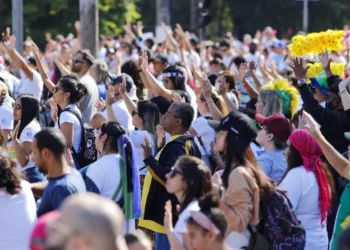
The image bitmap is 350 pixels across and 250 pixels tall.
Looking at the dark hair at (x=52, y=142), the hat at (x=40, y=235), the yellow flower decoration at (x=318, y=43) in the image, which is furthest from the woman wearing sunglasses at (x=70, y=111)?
Result: the hat at (x=40, y=235)

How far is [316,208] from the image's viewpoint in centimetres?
715

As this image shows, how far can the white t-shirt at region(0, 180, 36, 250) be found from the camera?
20.0 feet

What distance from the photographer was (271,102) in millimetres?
9609

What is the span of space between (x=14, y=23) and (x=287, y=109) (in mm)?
7802

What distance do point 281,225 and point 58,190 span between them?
4.88 feet

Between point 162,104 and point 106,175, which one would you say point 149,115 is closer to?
point 162,104

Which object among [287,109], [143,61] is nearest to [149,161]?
[287,109]

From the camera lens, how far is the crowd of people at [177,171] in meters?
5.37

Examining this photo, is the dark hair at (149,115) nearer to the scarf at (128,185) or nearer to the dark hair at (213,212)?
the scarf at (128,185)

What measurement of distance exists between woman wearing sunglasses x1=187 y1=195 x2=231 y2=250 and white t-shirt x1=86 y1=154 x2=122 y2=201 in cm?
221

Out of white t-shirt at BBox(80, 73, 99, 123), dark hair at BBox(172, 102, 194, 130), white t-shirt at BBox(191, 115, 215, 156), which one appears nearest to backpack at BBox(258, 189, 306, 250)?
dark hair at BBox(172, 102, 194, 130)

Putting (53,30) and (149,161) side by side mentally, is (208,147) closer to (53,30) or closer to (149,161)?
(149,161)

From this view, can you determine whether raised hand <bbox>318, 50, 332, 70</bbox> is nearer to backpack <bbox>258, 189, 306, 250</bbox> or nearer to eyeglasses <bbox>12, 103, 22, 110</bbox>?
eyeglasses <bbox>12, 103, 22, 110</bbox>

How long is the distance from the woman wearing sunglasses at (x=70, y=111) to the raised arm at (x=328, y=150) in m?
3.01
